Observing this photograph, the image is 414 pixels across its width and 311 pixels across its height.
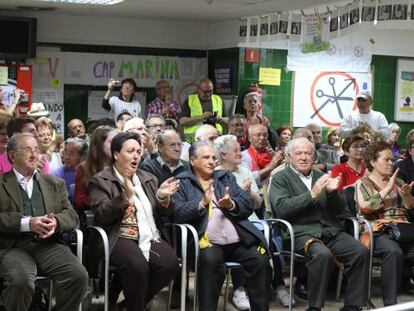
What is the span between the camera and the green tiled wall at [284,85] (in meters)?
10.4

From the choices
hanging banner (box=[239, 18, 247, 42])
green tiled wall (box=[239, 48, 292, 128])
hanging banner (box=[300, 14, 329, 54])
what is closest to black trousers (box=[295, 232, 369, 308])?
hanging banner (box=[300, 14, 329, 54])

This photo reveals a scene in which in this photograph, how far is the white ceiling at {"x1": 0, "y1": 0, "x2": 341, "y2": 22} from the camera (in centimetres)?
859

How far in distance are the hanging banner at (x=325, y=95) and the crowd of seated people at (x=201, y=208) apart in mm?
4451

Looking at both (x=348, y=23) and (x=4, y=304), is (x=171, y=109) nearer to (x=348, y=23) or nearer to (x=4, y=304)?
(x=348, y=23)

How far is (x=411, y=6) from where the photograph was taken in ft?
25.1

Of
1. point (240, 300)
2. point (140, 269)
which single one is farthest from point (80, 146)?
point (240, 300)

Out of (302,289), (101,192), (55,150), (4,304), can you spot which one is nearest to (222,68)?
(55,150)

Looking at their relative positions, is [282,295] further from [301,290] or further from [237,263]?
[237,263]

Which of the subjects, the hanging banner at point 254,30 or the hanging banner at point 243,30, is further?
the hanging banner at point 243,30

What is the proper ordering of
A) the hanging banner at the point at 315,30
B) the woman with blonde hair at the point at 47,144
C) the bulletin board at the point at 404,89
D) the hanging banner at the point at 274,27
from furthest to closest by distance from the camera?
1. the bulletin board at the point at 404,89
2. the hanging banner at the point at 274,27
3. the hanging banner at the point at 315,30
4. the woman with blonde hair at the point at 47,144

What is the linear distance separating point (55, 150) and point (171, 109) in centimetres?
289

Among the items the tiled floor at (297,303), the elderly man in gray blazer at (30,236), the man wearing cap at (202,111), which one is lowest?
the tiled floor at (297,303)

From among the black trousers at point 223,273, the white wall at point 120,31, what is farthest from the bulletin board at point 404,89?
the black trousers at point 223,273

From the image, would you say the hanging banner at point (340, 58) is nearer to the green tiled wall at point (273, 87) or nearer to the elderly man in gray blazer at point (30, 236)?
the green tiled wall at point (273, 87)
